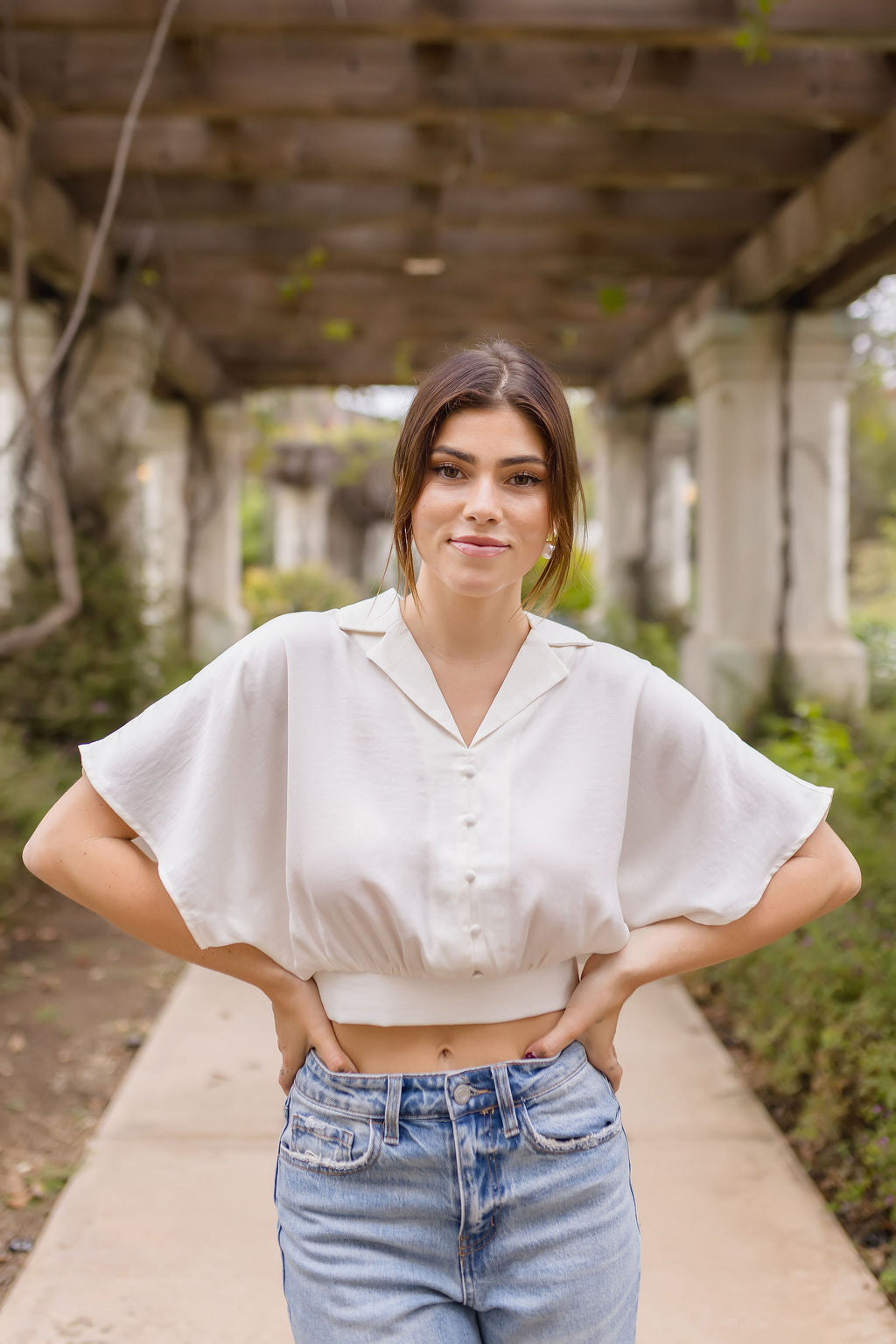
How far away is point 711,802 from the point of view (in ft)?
4.87

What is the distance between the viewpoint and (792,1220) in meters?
2.68

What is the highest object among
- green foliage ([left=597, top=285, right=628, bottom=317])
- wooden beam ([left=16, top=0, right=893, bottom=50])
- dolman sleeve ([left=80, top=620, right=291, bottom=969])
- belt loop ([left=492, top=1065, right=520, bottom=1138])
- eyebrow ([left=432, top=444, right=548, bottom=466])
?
wooden beam ([left=16, top=0, right=893, bottom=50])

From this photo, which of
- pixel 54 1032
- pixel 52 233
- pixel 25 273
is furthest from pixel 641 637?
pixel 54 1032

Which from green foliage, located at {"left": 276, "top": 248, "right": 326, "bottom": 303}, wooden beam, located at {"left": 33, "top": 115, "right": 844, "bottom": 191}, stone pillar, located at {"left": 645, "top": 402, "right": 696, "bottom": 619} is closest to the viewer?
wooden beam, located at {"left": 33, "top": 115, "right": 844, "bottom": 191}

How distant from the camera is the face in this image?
139cm

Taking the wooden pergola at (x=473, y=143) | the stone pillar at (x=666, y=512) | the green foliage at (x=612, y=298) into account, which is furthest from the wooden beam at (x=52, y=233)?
the stone pillar at (x=666, y=512)

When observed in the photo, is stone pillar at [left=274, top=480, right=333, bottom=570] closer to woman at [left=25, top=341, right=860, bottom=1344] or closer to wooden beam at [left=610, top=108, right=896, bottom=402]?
wooden beam at [left=610, top=108, right=896, bottom=402]

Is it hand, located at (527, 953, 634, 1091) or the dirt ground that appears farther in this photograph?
the dirt ground

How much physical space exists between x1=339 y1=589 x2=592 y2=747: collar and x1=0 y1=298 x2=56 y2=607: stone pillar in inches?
215

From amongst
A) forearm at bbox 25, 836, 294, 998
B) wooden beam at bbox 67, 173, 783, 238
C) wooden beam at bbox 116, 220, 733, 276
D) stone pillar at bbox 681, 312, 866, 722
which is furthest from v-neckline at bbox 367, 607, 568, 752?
stone pillar at bbox 681, 312, 866, 722

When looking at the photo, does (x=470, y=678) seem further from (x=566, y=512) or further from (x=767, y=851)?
(x=767, y=851)

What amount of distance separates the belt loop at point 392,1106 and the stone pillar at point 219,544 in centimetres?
927

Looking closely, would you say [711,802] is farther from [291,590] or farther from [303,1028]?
[291,590]

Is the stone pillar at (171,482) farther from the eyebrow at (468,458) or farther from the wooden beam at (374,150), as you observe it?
the eyebrow at (468,458)
